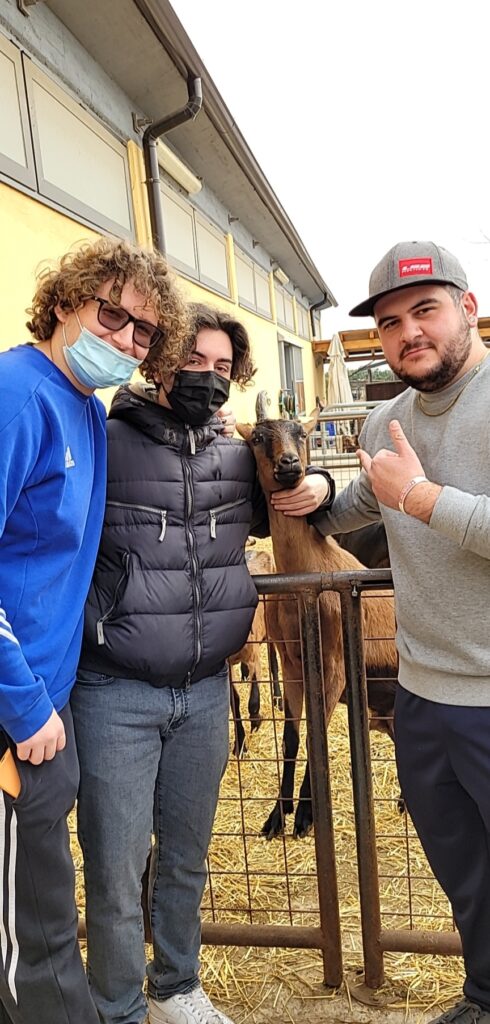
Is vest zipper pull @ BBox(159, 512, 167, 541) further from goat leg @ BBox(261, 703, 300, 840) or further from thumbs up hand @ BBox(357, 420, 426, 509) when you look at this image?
goat leg @ BBox(261, 703, 300, 840)

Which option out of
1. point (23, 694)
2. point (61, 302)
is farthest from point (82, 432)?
point (23, 694)

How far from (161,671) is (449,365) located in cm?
119

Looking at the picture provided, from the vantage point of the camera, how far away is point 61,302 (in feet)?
5.86

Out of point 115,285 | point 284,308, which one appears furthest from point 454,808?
point 284,308

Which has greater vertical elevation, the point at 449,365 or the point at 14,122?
the point at 14,122

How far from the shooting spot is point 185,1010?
7.14 ft

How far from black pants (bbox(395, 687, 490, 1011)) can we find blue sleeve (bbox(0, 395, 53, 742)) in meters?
1.08

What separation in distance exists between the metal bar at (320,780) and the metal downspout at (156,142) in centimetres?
641

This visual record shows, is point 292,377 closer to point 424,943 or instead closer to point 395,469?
point 424,943

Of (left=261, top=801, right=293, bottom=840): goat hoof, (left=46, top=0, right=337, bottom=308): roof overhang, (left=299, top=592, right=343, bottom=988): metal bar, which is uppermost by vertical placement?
(left=46, top=0, right=337, bottom=308): roof overhang

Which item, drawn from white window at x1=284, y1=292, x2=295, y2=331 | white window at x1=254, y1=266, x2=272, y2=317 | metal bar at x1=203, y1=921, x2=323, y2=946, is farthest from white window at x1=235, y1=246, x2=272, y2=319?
metal bar at x1=203, y1=921, x2=323, y2=946

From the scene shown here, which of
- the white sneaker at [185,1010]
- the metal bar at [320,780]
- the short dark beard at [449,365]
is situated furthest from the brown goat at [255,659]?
the short dark beard at [449,365]

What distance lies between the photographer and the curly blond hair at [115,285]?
5.78 ft

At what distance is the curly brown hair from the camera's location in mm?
2057
